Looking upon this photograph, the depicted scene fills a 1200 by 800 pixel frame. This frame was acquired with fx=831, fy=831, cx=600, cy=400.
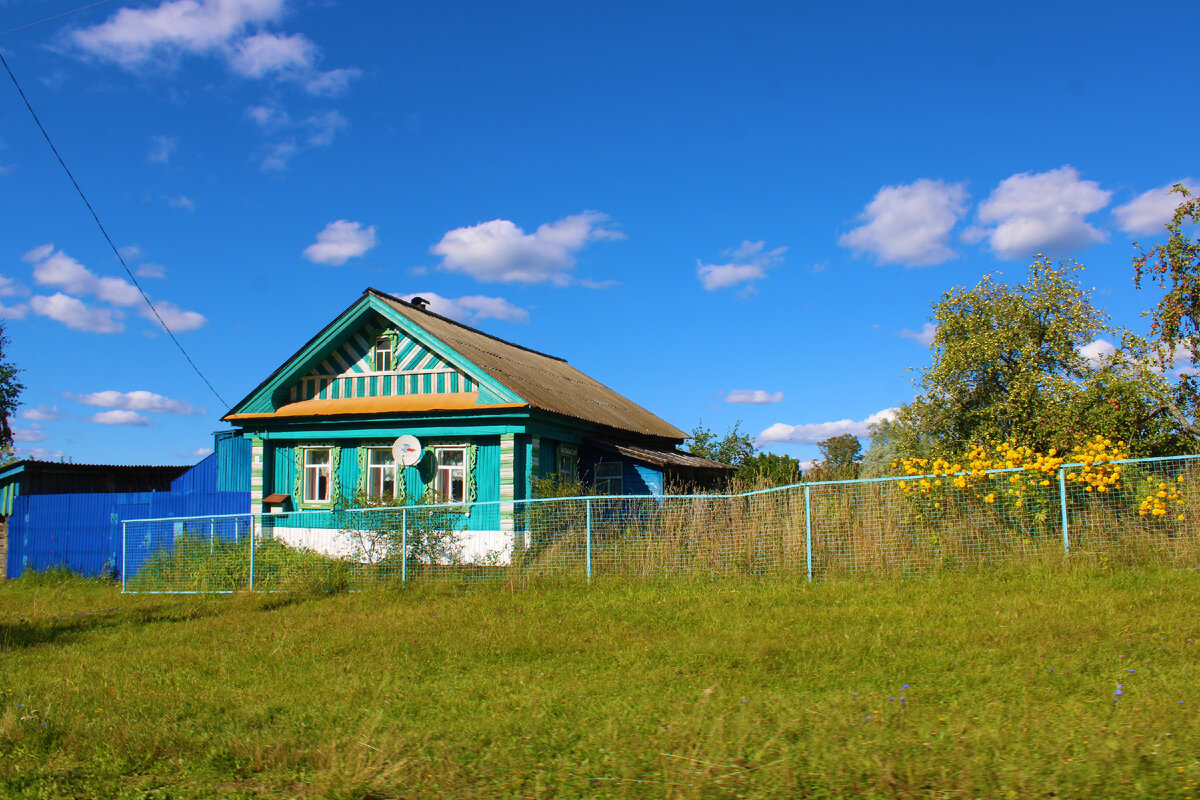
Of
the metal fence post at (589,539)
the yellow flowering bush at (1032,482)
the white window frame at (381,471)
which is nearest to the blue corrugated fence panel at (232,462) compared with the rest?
the white window frame at (381,471)

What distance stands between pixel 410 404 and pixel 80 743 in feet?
39.0

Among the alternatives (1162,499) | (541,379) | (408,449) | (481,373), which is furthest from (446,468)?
(1162,499)

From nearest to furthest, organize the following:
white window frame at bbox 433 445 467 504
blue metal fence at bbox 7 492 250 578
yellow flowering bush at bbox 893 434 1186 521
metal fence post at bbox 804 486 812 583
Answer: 1. yellow flowering bush at bbox 893 434 1186 521
2. metal fence post at bbox 804 486 812 583
3. white window frame at bbox 433 445 467 504
4. blue metal fence at bbox 7 492 250 578

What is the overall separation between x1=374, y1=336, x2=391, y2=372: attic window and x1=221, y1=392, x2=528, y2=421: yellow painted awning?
0.73 m

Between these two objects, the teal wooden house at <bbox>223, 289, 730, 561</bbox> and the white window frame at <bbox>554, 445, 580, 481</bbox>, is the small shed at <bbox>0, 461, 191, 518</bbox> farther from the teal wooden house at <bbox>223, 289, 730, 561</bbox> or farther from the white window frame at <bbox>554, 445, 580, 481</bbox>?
the white window frame at <bbox>554, 445, 580, 481</bbox>

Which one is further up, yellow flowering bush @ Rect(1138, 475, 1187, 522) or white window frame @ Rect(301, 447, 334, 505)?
white window frame @ Rect(301, 447, 334, 505)

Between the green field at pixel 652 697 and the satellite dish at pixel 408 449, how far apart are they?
6.22 m

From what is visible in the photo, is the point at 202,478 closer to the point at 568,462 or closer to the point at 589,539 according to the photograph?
the point at 568,462

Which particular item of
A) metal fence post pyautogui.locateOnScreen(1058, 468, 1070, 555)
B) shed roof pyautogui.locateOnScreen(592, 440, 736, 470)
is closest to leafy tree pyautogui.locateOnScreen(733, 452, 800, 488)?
shed roof pyautogui.locateOnScreen(592, 440, 736, 470)

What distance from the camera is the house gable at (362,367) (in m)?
17.8

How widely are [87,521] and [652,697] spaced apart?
17103 millimetres

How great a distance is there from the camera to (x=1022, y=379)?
60.3ft

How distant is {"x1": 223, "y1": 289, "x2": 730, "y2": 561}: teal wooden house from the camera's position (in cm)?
1692

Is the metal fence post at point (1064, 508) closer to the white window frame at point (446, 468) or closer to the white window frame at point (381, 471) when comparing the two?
the white window frame at point (446, 468)
